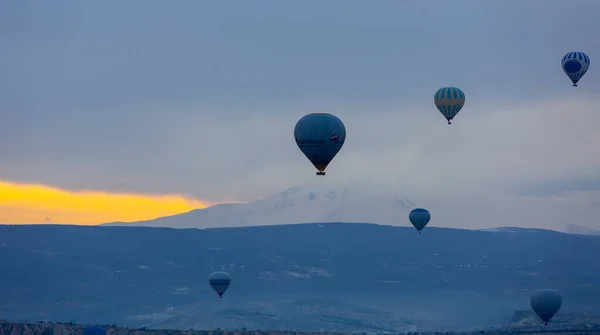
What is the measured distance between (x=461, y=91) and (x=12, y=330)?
7945 cm

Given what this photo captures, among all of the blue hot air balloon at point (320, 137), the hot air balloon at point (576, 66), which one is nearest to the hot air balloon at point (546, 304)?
the hot air balloon at point (576, 66)

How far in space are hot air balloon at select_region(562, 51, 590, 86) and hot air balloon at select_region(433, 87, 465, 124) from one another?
12.8 metres

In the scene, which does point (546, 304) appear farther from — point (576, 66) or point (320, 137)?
point (320, 137)

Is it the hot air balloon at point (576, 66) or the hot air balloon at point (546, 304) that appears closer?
the hot air balloon at point (576, 66)

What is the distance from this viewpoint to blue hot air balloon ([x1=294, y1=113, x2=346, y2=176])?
122 m

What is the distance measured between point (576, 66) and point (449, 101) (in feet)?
50.3

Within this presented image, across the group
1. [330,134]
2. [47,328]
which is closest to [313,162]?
[330,134]

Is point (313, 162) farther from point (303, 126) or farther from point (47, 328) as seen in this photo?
point (47, 328)

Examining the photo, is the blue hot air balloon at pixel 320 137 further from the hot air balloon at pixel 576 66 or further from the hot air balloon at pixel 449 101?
the hot air balloon at pixel 576 66

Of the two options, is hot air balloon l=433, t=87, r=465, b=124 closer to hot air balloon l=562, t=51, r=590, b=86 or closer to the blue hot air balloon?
hot air balloon l=562, t=51, r=590, b=86

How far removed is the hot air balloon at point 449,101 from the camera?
154m

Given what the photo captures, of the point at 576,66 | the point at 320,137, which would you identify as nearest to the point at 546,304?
the point at 576,66

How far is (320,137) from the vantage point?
12256 centimetres

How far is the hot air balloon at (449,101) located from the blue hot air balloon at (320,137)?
31264 millimetres
